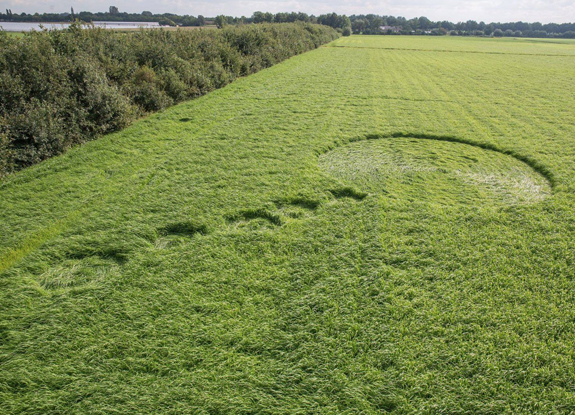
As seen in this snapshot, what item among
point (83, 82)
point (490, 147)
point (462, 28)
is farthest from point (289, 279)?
point (462, 28)

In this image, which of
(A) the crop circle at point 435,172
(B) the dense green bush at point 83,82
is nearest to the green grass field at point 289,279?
(A) the crop circle at point 435,172

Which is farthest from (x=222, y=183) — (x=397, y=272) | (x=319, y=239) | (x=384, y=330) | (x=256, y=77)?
(x=256, y=77)

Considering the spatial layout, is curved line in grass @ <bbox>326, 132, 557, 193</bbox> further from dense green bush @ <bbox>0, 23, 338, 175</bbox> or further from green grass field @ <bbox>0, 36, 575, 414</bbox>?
dense green bush @ <bbox>0, 23, 338, 175</bbox>

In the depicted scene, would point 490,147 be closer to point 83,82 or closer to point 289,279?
point 289,279

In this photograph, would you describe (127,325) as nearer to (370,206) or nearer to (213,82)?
(370,206)

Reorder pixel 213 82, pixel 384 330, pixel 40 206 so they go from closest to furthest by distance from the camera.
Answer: pixel 384 330
pixel 40 206
pixel 213 82
